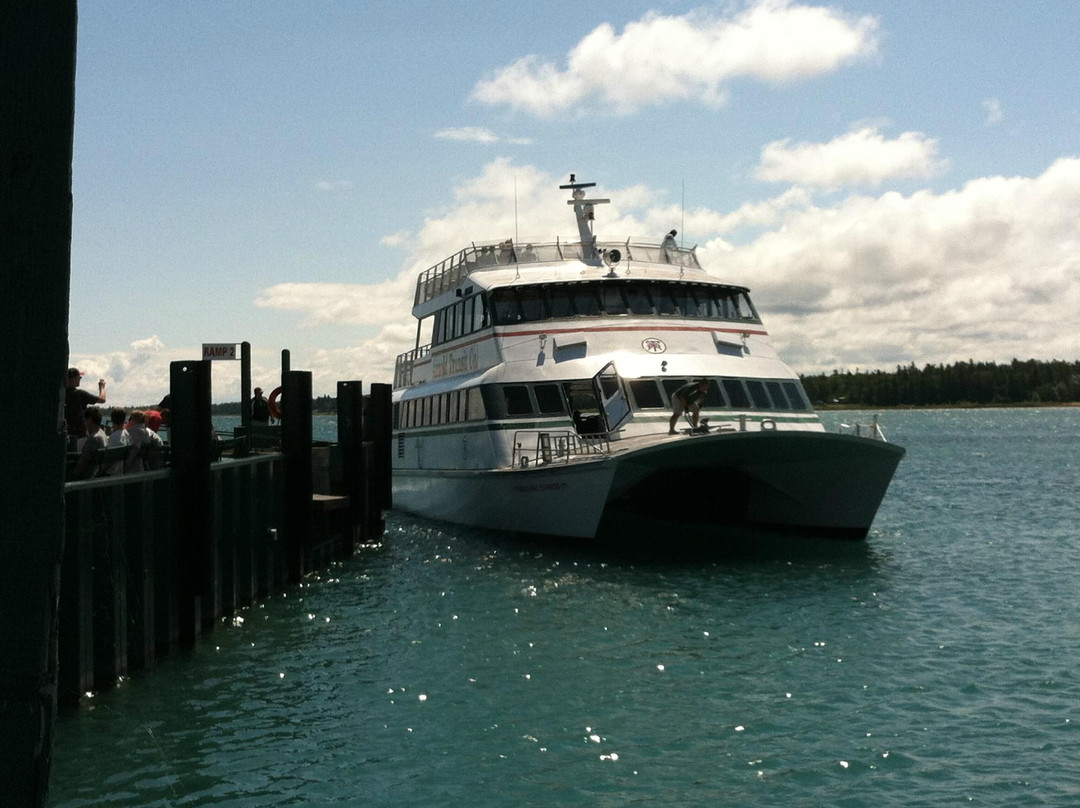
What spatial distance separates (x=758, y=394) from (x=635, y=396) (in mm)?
2454

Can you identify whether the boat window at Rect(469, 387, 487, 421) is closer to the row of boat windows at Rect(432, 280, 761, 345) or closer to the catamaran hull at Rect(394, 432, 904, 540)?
the catamaran hull at Rect(394, 432, 904, 540)

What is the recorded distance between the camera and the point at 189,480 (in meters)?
12.0

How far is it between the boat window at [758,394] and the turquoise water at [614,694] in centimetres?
298

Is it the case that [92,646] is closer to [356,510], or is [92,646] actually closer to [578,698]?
[578,698]

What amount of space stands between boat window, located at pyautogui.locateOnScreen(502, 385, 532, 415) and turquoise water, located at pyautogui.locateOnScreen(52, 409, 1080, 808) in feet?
9.30

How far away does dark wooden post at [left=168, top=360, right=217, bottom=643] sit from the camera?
471 inches

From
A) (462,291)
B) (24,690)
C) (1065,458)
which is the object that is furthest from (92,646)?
(1065,458)

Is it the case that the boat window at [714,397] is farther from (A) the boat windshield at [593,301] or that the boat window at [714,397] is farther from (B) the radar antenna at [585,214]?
(B) the radar antenna at [585,214]

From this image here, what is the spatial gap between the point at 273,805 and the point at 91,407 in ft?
24.9

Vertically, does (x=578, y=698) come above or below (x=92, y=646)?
below

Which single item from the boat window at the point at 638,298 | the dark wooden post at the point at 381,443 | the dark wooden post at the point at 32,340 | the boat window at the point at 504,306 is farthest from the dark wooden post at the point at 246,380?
the dark wooden post at the point at 32,340

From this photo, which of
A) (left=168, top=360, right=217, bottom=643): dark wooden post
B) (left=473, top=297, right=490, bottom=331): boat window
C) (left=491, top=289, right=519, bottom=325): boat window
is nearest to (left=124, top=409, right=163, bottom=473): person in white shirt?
(left=168, top=360, right=217, bottom=643): dark wooden post

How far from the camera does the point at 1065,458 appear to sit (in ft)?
209

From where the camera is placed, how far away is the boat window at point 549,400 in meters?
19.8
